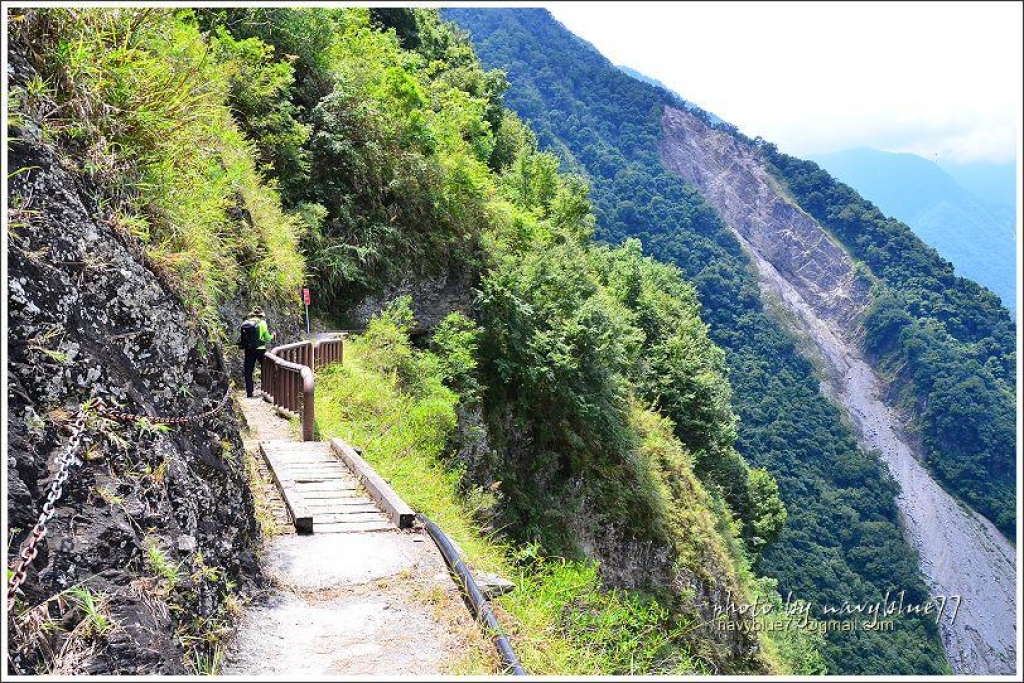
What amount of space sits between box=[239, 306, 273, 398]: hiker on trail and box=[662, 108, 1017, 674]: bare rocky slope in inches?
2083

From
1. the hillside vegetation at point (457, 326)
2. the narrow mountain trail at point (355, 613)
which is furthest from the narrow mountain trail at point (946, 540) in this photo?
the narrow mountain trail at point (355, 613)

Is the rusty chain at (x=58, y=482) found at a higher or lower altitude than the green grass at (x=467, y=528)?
higher

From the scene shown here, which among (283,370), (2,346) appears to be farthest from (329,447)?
(2,346)

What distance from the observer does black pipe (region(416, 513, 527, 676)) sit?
180 inches

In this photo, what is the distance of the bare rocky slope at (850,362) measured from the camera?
71.7 metres

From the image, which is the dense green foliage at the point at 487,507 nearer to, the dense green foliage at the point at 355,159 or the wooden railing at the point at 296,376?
the wooden railing at the point at 296,376

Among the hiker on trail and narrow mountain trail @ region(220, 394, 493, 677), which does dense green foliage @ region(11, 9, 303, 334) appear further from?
the hiker on trail

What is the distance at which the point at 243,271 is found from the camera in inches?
525

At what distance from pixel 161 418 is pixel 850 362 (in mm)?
117661

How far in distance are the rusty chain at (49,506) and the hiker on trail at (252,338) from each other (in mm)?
8576

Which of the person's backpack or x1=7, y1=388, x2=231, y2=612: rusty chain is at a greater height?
x1=7, y1=388, x2=231, y2=612: rusty chain

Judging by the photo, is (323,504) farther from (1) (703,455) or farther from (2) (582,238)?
(1) (703,455)

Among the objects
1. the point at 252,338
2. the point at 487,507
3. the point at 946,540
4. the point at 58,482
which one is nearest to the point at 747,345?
the point at 946,540

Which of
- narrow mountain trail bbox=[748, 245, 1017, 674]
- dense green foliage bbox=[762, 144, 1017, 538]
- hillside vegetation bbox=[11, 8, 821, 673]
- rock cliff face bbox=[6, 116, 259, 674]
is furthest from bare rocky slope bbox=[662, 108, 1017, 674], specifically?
rock cliff face bbox=[6, 116, 259, 674]
